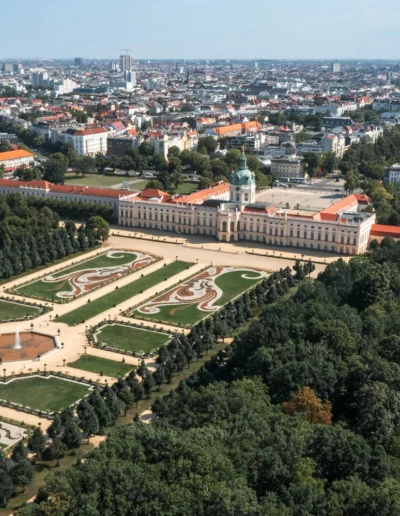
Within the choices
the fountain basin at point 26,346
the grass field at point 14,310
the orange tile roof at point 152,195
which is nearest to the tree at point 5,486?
the fountain basin at point 26,346

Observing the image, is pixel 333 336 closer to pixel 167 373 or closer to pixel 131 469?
pixel 167 373

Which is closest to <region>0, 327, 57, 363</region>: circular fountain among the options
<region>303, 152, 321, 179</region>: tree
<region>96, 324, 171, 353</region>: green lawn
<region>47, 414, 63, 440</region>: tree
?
<region>96, 324, 171, 353</region>: green lawn

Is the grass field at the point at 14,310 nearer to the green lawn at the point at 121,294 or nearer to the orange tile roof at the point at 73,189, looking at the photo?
the green lawn at the point at 121,294

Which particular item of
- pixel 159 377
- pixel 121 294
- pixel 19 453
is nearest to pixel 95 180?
pixel 121 294

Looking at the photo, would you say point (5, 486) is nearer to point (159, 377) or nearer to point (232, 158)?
point (159, 377)

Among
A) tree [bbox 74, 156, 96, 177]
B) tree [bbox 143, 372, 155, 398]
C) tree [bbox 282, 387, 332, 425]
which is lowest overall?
tree [bbox 143, 372, 155, 398]

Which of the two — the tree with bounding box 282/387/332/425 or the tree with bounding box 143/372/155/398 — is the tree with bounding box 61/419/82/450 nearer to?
the tree with bounding box 143/372/155/398
